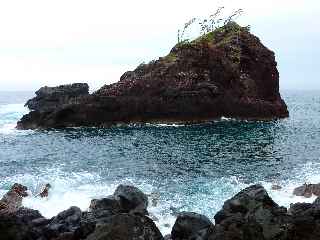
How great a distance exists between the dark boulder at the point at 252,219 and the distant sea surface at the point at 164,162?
20.2 ft

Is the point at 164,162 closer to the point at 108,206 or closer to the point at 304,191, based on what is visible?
the point at 304,191

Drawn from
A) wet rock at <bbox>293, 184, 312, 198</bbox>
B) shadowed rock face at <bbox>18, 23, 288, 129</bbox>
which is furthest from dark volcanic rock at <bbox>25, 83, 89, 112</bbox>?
wet rock at <bbox>293, 184, 312, 198</bbox>

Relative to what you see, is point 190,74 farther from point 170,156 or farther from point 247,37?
point 170,156

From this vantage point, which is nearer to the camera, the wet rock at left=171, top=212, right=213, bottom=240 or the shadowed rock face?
the wet rock at left=171, top=212, right=213, bottom=240

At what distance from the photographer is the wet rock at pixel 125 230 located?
2320cm

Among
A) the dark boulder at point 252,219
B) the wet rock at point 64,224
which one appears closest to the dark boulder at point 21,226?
the wet rock at point 64,224

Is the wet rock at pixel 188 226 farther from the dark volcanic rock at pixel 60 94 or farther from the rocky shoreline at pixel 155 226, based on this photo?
the dark volcanic rock at pixel 60 94

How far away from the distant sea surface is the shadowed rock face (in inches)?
224

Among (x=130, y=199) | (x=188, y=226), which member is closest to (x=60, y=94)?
(x=130, y=199)

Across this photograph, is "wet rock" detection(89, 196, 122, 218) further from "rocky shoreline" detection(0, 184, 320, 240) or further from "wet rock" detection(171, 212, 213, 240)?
"wet rock" detection(171, 212, 213, 240)

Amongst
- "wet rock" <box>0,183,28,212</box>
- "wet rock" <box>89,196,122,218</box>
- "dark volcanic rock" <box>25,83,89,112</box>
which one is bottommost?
"wet rock" <box>0,183,28,212</box>

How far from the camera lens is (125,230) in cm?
2344

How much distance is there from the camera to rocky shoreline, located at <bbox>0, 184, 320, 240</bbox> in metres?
24.2

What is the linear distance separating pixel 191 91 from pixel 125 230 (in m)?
70.4
